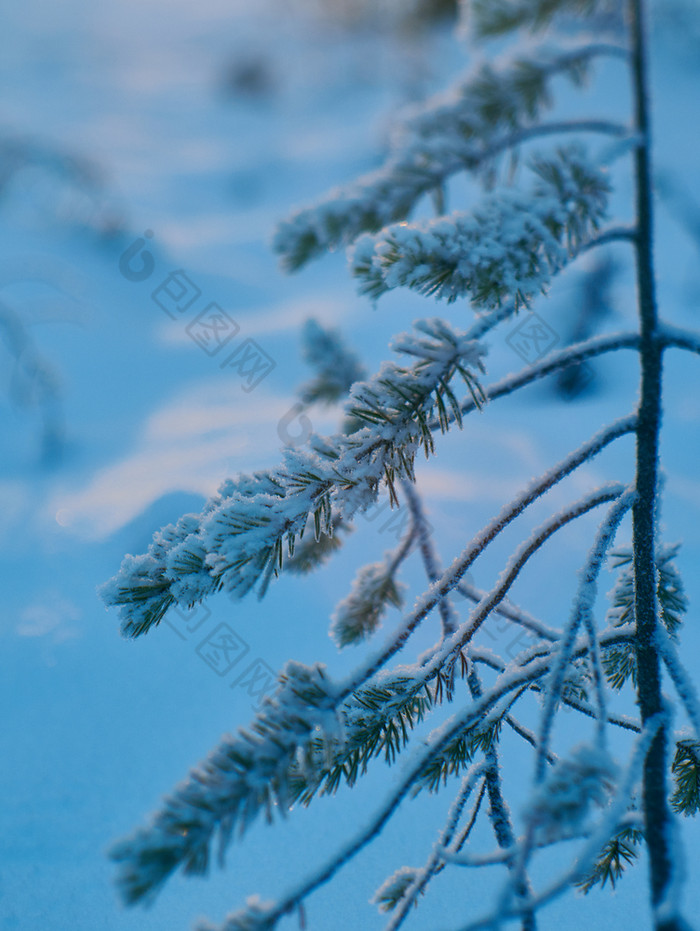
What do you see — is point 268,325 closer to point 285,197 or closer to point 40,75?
point 285,197

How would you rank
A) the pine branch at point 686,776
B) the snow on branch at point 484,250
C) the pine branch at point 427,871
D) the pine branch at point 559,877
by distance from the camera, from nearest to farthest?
the pine branch at point 559,877 < the snow on branch at point 484,250 < the pine branch at point 427,871 < the pine branch at point 686,776

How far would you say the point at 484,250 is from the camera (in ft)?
2.64

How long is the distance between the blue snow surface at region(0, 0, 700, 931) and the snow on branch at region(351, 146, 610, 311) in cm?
58

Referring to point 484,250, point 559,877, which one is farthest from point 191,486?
point 559,877

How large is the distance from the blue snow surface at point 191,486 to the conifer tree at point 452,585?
16.7 inches

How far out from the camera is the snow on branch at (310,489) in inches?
31.2

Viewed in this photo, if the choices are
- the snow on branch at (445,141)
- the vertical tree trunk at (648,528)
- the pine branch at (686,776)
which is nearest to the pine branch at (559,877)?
the vertical tree trunk at (648,528)

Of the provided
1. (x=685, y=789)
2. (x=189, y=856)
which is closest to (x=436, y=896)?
(x=685, y=789)

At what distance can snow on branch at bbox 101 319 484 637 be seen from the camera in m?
0.79

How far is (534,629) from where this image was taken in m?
1.24

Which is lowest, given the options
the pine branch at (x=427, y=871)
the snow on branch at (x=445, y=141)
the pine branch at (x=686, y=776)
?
the pine branch at (x=427, y=871)

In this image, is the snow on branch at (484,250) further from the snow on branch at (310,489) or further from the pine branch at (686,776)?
the pine branch at (686,776)

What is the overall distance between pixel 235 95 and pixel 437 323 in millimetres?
13707

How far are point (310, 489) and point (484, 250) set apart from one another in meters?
0.40
